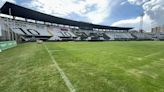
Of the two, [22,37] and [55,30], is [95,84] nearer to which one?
[22,37]

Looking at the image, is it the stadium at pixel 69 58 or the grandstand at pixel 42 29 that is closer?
the stadium at pixel 69 58

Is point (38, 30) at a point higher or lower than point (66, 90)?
higher

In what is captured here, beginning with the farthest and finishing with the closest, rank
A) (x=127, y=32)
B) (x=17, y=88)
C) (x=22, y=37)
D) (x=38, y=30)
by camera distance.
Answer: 1. (x=127, y=32)
2. (x=38, y=30)
3. (x=22, y=37)
4. (x=17, y=88)

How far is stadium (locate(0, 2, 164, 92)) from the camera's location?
4.97 metres

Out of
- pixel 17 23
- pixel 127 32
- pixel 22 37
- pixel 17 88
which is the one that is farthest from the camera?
pixel 127 32

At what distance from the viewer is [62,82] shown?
5203 millimetres

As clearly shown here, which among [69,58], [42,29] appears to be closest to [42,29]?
[42,29]

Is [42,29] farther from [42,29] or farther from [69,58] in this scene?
[69,58]

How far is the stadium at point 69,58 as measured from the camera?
16.3 feet

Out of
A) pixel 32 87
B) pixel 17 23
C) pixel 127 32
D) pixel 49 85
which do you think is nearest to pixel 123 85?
pixel 49 85

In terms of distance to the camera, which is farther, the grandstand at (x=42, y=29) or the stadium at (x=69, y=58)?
the grandstand at (x=42, y=29)

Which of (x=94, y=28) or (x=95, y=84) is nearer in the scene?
(x=95, y=84)

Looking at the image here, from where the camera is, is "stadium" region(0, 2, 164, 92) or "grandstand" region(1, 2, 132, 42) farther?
"grandstand" region(1, 2, 132, 42)

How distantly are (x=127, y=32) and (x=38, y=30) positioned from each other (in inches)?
2607
